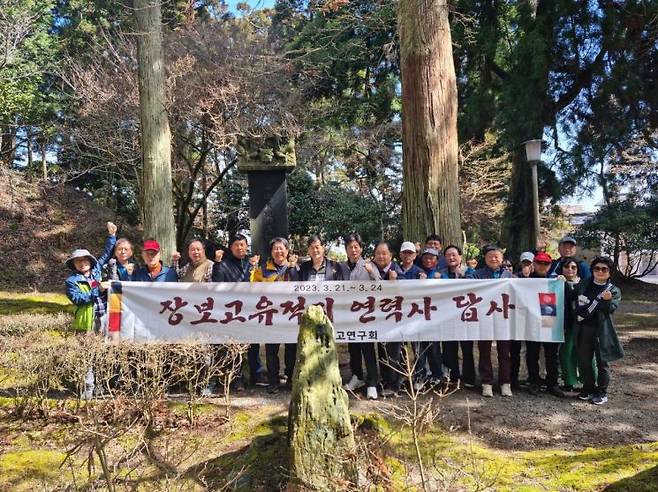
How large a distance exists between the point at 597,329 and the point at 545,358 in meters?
0.71

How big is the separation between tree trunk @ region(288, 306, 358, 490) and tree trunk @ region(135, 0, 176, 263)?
6.47 metres

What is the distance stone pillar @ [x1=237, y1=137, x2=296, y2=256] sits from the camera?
900 centimetres

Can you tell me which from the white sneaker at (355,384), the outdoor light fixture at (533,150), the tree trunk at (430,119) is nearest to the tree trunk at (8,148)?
the tree trunk at (430,119)

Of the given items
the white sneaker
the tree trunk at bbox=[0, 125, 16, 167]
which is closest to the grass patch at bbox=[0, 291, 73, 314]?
the white sneaker

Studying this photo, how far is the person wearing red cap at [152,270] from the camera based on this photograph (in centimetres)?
511

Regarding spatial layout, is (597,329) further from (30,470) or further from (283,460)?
(30,470)

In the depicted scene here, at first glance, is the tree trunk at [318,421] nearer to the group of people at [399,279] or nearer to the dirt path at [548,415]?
the dirt path at [548,415]

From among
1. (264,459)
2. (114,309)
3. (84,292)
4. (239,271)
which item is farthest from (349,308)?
(84,292)

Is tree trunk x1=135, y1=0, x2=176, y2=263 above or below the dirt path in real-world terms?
above

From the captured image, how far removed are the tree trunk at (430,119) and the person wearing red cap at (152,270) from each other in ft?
10.1

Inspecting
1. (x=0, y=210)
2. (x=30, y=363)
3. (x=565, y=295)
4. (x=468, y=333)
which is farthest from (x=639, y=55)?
(x=0, y=210)

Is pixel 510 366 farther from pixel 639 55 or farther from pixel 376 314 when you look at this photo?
pixel 639 55

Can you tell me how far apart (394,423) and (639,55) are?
34.7 feet

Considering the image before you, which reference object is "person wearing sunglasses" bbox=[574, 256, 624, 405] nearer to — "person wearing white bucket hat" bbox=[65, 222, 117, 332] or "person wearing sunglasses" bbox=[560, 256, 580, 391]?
"person wearing sunglasses" bbox=[560, 256, 580, 391]
